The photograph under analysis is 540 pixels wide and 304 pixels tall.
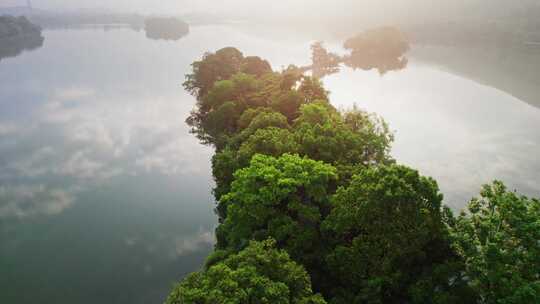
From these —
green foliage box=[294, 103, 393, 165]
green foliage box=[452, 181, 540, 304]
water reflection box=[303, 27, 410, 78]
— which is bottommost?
green foliage box=[452, 181, 540, 304]

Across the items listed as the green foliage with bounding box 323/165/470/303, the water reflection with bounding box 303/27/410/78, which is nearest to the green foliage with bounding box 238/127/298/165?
the green foliage with bounding box 323/165/470/303

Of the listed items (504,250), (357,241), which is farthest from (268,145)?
(504,250)

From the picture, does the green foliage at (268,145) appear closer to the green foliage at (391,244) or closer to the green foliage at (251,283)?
the green foliage at (391,244)

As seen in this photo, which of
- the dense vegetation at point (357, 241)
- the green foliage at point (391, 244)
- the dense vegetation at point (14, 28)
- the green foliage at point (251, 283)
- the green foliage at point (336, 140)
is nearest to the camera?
the green foliage at point (251, 283)

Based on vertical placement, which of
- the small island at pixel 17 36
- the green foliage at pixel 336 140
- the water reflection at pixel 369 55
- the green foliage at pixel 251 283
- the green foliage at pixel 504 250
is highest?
the small island at pixel 17 36

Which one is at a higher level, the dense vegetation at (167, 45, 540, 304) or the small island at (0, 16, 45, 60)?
the small island at (0, 16, 45, 60)

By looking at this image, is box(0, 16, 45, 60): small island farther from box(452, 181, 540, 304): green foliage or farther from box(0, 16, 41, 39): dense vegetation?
box(452, 181, 540, 304): green foliage

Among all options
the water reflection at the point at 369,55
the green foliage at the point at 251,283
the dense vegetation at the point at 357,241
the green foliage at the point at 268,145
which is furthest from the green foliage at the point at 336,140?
the water reflection at the point at 369,55
